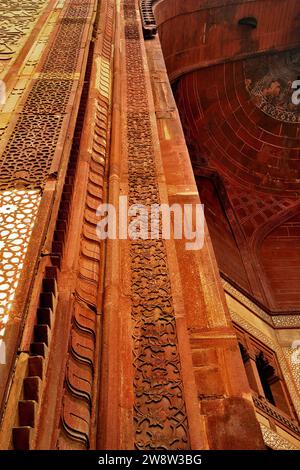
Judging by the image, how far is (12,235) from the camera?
1471mm

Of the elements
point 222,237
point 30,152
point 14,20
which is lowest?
point 30,152

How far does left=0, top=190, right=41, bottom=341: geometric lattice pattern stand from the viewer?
47.9 inches

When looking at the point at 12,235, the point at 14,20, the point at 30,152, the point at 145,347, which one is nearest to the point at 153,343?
the point at 145,347

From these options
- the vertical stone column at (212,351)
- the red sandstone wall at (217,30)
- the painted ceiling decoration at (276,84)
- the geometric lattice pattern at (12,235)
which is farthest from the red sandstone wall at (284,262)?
the geometric lattice pattern at (12,235)

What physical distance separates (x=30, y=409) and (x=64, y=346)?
0.22m

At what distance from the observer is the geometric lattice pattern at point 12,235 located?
1217 mm

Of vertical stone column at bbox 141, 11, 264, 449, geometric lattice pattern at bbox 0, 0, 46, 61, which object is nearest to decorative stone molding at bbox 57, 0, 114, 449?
vertical stone column at bbox 141, 11, 264, 449

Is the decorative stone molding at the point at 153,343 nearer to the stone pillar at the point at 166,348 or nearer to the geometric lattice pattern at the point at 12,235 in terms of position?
the stone pillar at the point at 166,348

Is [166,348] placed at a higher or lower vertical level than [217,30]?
lower

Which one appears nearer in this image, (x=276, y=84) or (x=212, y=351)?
(x=212, y=351)

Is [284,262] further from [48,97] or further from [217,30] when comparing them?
[48,97]

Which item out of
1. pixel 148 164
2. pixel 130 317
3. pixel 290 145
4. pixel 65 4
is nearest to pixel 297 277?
pixel 290 145

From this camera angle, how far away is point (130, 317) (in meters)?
1.29
